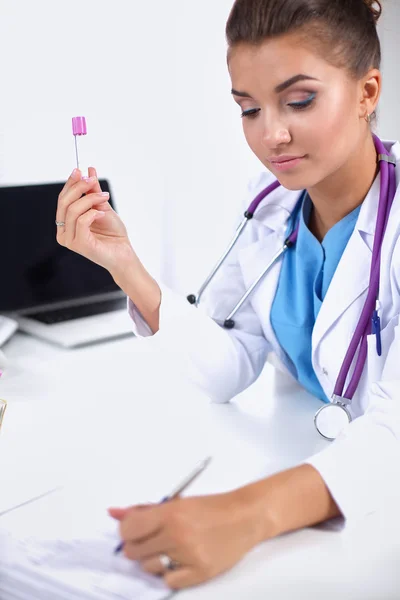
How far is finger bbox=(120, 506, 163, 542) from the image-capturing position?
664mm

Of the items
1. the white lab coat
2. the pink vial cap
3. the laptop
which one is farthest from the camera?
the laptop

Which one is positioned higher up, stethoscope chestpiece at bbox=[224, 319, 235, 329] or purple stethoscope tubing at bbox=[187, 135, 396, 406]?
purple stethoscope tubing at bbox=[187, 135, 396, 406]

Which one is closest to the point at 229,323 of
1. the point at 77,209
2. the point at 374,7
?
the point at 77,209

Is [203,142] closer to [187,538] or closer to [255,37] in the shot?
[255,37]

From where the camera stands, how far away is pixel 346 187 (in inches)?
42.6

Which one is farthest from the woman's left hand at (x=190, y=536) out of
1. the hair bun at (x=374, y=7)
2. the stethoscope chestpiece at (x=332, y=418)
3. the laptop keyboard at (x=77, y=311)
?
the laptop keyboard at (x=77, y=311)

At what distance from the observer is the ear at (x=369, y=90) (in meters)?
0.98

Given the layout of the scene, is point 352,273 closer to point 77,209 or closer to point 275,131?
point 275,131

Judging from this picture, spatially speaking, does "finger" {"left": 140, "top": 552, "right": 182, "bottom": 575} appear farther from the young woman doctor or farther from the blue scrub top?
the blue scrub top

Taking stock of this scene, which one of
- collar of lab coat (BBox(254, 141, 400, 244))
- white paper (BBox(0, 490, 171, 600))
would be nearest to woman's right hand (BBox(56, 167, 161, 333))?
collar of lab coat (BBox(254, 141, 400, 244))

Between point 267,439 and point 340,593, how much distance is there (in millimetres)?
356

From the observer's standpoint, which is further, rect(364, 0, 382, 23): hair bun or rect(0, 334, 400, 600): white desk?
rect(364, 0, 382, 23): hair bun

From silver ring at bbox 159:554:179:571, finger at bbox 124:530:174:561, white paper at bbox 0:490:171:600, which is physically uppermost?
finger at bbox 124:530:174:561

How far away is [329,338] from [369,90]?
0.35 meters
